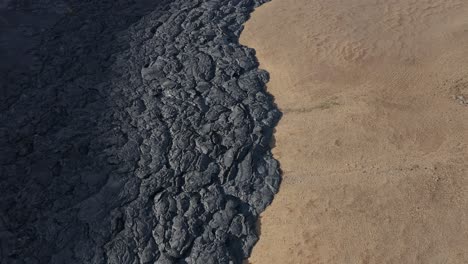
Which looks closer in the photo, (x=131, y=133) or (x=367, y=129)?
(x=367, y=129)

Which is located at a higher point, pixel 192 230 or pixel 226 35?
pixel 226 35

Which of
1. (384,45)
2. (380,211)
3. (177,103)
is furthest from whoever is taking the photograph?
(384,45)

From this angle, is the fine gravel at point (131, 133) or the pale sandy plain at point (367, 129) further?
the fine gravel at point (131, 133)

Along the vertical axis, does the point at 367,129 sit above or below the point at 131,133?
below

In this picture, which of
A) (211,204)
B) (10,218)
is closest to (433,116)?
(211,204)

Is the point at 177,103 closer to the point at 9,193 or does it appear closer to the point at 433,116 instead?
the point at 9,193
